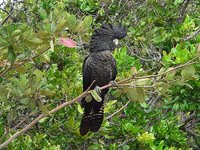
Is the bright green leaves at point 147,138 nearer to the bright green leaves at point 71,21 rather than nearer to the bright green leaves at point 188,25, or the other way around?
the bright green leaves at point 188,25

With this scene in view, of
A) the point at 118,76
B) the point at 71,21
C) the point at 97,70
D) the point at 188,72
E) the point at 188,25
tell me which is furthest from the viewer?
the point at 188,25

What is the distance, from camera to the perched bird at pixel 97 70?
299 cm

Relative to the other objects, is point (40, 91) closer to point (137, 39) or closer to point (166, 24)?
point (137, 39)

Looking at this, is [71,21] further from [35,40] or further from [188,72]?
[188,72]

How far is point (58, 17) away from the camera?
2068 millimetres

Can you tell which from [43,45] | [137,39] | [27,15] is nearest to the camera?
[43,45]

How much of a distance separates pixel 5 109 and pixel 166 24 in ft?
5.66

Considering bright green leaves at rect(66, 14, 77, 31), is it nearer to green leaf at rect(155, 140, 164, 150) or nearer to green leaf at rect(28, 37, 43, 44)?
green leaf at rect(28, 37, 43, 44)

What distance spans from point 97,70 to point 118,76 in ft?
0.66

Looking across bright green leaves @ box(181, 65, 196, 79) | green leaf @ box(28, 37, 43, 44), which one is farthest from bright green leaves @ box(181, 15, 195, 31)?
green leaf @ box(28, 37, 43, 44)

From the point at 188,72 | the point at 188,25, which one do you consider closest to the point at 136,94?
the point at 188,72

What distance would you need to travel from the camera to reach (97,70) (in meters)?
3.09

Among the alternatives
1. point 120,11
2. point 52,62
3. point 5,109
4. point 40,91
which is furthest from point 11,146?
point 120,11

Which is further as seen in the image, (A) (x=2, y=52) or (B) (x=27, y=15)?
(B) (x=27, y=15)
